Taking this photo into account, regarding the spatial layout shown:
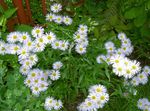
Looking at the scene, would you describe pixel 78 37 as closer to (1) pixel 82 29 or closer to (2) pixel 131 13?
(1) pixel 82 29

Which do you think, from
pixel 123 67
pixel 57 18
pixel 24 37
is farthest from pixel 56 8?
pixel 123 67

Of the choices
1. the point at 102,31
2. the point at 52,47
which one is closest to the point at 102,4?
the point at 102,31

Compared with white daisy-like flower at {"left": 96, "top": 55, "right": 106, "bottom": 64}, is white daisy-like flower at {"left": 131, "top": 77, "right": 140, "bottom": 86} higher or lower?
lower

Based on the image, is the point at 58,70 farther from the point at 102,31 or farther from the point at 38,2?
the point at 38,2

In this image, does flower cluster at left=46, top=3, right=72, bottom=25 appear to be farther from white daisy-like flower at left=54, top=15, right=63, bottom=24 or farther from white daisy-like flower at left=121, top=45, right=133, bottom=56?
white daisy-like flower at left=121, top=45, right=133, bottom=56

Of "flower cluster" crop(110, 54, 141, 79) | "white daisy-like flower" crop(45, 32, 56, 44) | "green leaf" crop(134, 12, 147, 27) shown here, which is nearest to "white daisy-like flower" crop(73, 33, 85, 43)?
"white daisy-like flower" crop(45, 32, 56, 44)
